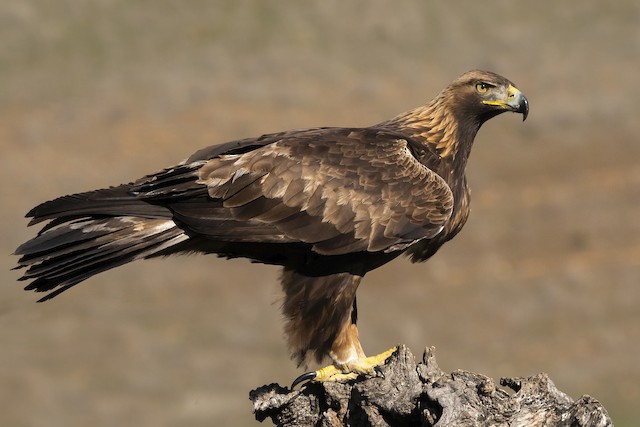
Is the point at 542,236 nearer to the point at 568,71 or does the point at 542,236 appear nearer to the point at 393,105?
the point at 393,105

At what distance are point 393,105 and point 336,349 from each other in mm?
15892

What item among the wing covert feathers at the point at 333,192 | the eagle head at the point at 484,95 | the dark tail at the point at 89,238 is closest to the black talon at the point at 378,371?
the wing covert feathers at the point at 333,192

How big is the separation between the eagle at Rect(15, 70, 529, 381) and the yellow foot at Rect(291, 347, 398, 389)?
0.03 feet

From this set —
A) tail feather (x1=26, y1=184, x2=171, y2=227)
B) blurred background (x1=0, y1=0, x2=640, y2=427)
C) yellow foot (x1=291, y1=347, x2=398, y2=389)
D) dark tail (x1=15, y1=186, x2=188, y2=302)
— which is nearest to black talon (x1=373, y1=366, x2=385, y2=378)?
yellow foot (x1=291, y1=347, x2=398, y2=389)

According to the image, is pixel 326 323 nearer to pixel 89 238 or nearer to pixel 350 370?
pixel 350 370

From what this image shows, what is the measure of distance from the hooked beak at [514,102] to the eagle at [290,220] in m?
0.94

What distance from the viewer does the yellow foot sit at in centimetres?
847

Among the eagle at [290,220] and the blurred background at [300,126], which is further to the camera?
the blurred background at [300,126]

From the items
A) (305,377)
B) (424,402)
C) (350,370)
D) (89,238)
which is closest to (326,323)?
(350,370)

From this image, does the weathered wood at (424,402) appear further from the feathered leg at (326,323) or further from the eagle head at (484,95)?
the eagle head at (484,95)

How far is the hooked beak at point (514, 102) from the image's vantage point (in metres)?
9.55

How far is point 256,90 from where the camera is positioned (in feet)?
82.0

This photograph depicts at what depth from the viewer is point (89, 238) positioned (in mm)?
8320

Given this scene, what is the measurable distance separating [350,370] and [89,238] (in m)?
1.93
